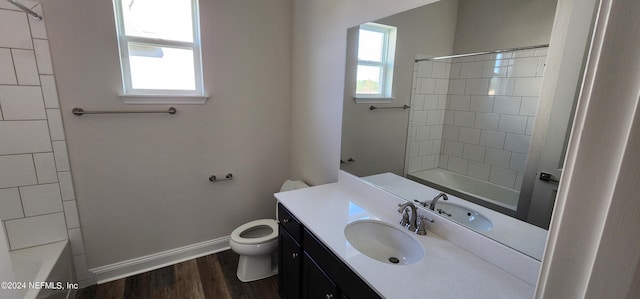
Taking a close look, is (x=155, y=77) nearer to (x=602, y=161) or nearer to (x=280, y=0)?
(x=280, y=0)

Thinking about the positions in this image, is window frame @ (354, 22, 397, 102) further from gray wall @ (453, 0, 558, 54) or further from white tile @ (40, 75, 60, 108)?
white tile @ (40, 75, 60, 108)

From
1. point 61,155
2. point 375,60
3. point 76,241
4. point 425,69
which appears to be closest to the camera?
point 425,69

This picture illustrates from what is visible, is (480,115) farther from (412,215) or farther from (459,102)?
(412,215)

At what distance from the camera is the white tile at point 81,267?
6.68 feet

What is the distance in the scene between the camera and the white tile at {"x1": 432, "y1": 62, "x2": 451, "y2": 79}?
53.4 inches

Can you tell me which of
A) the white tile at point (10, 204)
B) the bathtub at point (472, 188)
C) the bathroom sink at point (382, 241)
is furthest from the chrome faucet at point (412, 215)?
the white tile at point (10, 204)

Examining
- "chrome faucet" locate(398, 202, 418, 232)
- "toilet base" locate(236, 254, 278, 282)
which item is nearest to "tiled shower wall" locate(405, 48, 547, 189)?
"chrome faucet" locate(398, 202, 418, 232)

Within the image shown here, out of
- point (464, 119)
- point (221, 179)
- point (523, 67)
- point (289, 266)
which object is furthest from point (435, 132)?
point (221, 179)

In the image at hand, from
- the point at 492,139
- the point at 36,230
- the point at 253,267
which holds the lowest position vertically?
the point at 253,267

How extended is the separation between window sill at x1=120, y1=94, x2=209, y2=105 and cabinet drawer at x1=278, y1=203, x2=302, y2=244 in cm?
110

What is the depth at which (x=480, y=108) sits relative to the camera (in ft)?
4.08

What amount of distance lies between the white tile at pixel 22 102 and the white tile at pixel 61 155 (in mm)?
192

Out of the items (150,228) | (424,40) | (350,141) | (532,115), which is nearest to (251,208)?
(150,228)

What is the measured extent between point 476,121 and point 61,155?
254cm
